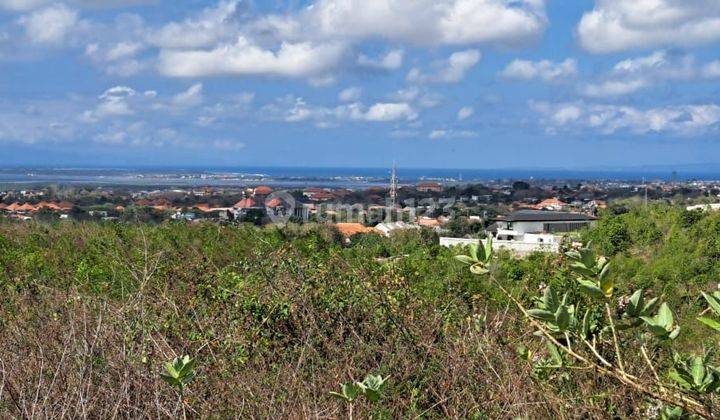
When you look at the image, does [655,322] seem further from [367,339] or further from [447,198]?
[447,198]

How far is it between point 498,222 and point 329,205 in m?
5.76

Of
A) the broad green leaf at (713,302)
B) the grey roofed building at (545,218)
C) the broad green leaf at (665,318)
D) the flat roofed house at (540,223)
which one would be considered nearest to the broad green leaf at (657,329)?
the broad green leaf at (665,318)

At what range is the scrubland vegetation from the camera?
3375 millimetres

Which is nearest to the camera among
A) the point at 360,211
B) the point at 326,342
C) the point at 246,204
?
the point at 326,342

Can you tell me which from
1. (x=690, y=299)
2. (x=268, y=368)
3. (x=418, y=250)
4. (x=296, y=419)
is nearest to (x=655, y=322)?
(x=296, y=419)

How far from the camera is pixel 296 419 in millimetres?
3445

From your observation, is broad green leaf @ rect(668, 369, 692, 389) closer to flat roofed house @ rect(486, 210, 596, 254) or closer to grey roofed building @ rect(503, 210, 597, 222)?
flat roofed house @ rect(486, 210, 596, 254)

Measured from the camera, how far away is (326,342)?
4969 millimetres

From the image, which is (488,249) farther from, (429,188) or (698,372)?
(429,188)

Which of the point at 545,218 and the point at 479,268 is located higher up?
the point at 479,268

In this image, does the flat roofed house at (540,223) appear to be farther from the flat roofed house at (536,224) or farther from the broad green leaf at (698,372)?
the broad green leaf at (698,372)

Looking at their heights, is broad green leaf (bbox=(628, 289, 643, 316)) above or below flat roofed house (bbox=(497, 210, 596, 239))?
above

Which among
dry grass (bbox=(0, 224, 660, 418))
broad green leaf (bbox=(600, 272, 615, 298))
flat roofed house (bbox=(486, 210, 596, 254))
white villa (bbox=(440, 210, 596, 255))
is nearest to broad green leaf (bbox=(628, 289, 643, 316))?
broad green leaf (bbox=(600, 272, 615, 298))

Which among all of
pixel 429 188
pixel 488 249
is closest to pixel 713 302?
pixel 488 249
